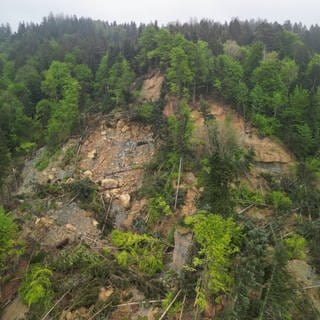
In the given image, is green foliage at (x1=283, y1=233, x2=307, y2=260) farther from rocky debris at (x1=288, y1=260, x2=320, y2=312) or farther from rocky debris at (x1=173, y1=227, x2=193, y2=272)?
rocky debris at (x1=173, y1=227, x2=193, y2=272)

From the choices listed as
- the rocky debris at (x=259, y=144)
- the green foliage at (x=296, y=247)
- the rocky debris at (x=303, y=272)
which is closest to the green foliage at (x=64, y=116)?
the rocky debris at (x=259, y=144)

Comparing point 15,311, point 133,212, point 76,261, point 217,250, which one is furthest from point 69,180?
point 217,250

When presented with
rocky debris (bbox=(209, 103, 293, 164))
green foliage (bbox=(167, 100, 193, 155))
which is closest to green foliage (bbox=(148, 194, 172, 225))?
green foliage (bbox=(167, 100, 193, 155))

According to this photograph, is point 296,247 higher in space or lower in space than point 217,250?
lower

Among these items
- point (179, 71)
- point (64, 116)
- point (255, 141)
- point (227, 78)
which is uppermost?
point (179, 71)

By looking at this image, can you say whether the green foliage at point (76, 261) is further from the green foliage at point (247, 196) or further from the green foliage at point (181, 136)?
the green foliage at point (181, 136)

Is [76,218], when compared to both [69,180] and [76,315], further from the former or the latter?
[76,315]

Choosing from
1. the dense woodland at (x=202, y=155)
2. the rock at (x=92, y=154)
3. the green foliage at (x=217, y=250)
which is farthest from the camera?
the rock at (x=92, y=154)
